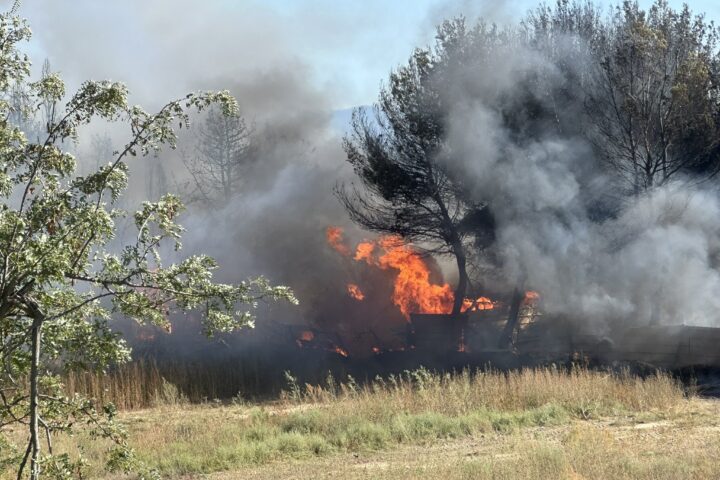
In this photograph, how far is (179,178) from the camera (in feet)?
180

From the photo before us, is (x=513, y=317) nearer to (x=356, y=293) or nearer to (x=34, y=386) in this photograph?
(x=356, y=293)

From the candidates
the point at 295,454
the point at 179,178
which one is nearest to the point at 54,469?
the point at 295,454

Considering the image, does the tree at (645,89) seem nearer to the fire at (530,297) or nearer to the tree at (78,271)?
the fire at (530,297)

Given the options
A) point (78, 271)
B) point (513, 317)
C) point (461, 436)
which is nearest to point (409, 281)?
point (513, 317)

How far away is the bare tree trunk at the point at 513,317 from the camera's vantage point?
79.8 ft

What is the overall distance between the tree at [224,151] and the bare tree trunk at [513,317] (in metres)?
21.3

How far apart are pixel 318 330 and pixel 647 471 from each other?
18.4 metres

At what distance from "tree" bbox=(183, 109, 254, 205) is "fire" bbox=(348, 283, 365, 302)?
15.3 meters

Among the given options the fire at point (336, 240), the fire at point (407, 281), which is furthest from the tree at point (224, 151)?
the fire at point (407, 281)

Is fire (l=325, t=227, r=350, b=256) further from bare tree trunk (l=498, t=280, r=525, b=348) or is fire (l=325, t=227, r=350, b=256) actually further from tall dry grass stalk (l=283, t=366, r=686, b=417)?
tall dry grass stalk (l=283, t=366, r=686, b=417)

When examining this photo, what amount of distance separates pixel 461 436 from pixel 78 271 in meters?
7.93

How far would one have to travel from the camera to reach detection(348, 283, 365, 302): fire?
28639mm

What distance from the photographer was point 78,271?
544 centimetres

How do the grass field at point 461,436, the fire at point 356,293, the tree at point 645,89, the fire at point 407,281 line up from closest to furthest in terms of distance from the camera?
the grass field at point 461,436, the tree at point 645,89, the fire at point 407,281, the fire at point 356,293
